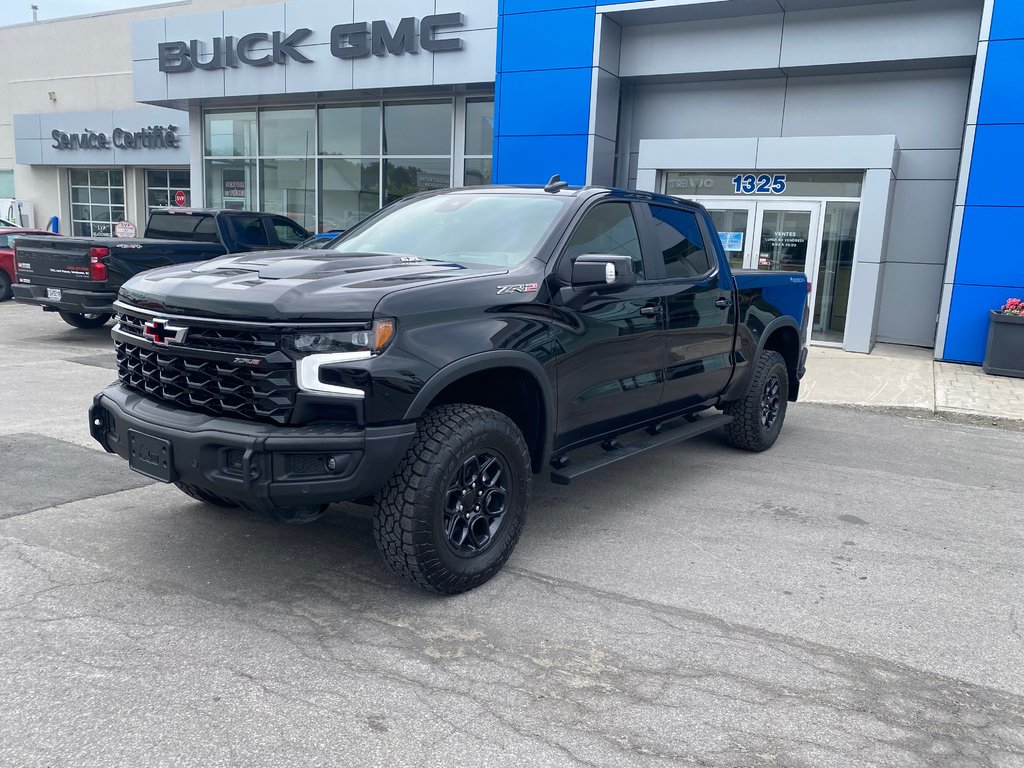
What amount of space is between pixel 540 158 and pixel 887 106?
223 inches

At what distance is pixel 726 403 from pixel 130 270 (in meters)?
8.03

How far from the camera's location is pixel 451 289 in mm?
3854

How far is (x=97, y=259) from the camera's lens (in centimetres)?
1062

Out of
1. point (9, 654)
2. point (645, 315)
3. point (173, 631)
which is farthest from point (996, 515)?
point (9, 654)

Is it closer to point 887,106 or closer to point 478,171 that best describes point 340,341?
point 887,106

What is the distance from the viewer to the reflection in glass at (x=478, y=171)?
57.8 feet

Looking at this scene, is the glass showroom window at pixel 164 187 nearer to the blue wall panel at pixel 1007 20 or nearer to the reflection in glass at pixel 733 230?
the reflection in glass at pixel 733 230

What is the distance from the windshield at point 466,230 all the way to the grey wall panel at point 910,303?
10.6m

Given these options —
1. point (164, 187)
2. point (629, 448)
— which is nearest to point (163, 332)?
point (629, 448)

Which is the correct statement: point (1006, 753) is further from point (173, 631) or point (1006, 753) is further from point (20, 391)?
point (20, 391)

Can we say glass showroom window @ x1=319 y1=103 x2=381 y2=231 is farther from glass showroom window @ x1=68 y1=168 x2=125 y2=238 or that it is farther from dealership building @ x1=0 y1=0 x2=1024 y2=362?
glass showroom window @ x1=68 y1=168 x2=125 y2=238

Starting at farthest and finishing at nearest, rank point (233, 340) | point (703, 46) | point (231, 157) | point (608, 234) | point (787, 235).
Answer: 1. point (231, 157)
2. point (703, 46)
3. point (787, 235)
4. point (608, 234)
5. point (233, 340)

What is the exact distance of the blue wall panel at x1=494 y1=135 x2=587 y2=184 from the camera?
47.5ft

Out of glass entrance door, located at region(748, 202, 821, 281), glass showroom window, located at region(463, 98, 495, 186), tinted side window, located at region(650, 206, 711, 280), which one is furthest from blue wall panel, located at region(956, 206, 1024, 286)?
glass showroom window, located at region(463, 98, 495, 186)
